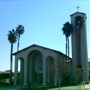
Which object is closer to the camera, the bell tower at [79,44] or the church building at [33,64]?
the church building at [33,64]

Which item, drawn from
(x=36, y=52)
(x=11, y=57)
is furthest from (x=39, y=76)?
(x=11, y=57)

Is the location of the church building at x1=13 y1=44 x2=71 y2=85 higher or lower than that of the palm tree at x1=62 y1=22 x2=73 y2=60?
lower

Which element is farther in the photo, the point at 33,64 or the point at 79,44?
the point at 33,64

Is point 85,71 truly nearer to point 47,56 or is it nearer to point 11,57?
point 47,56

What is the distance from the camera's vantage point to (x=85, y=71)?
45.1 m

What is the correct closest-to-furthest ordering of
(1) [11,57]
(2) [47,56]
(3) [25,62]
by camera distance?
(2) [47,56]
(3) [25,62]
(1) [11,57]

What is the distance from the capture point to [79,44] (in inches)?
1831

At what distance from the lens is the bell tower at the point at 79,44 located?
45678 millimetres

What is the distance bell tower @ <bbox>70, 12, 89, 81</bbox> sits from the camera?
150 feet

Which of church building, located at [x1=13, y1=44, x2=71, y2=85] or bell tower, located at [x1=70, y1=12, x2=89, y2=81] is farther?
bell tower, located at [x1=70, y1=12, x2=89, y2=81]

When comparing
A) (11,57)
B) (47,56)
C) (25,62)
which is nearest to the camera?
(47,56)

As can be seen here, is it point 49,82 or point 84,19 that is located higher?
point 84,19

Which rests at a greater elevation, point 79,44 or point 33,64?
point 79,44

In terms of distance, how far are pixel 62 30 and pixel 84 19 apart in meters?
7.39
